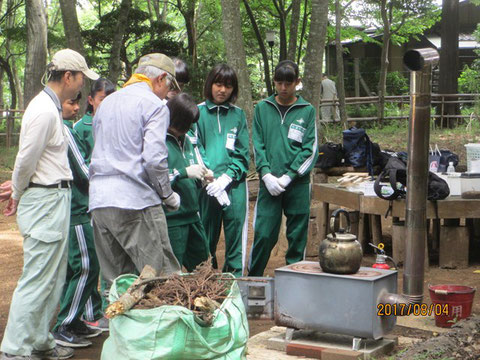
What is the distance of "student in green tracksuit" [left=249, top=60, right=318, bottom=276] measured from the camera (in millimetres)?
6453

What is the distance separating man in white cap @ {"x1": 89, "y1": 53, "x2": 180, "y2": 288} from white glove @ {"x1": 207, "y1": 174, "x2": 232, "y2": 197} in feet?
4.80

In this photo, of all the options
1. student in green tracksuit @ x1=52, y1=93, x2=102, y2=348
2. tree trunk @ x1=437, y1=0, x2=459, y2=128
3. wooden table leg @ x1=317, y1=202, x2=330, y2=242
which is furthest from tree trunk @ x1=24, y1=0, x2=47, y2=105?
tree trunk @ x1=437, y1=0, x2=459, y2=128

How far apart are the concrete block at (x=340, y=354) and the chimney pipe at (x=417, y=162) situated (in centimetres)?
89

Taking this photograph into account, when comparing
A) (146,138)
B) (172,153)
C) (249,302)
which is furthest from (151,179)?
(249,302)

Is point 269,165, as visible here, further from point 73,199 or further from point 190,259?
point 73,199

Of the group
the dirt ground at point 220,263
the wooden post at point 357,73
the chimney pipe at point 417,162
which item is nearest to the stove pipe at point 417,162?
the chimney pipe at point 417,162

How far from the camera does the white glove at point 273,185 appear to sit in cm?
629

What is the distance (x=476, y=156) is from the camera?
8531 millimetres

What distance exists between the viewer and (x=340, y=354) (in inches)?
187

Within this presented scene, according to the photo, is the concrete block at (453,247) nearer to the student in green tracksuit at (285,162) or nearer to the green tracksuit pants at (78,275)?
the student in green tracksuit at (285,162)

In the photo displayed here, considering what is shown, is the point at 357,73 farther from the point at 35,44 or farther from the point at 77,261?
the point at 77,261

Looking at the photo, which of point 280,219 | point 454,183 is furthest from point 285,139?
point 454,183

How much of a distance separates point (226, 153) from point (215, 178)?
248 mm

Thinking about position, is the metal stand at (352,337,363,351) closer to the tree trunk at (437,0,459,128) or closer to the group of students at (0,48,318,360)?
the group of students at (0,48,318,360)
